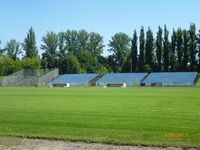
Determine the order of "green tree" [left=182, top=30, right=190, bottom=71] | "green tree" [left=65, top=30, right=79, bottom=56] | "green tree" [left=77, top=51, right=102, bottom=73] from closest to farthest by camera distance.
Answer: "green tree" [left=182, top=30, right=190, bottom=71]
"green tree" [left=77, top=51, right=102, bottom=73]
"green tree" [left=65, top=30, right=79, bottom=56]

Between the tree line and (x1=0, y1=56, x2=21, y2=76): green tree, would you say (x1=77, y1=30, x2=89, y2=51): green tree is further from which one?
(x1=0, y1=56, x2=21, y2=76): green tree

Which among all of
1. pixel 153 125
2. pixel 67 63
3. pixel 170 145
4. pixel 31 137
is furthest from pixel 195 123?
pixel 67 63

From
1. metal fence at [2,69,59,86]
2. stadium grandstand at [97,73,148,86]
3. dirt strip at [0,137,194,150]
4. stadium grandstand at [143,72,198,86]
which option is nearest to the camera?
dirt strip at [0,137,194,150]

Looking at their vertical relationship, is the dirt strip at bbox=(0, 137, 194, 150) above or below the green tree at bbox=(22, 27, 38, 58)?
below

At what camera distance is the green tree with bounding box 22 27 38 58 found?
136 m

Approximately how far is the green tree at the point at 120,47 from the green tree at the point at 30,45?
28326mm

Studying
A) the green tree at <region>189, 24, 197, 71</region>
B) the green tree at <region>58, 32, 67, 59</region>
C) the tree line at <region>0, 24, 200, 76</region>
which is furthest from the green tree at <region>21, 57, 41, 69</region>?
the green tree at <region>189, 24, 197, 71</region>

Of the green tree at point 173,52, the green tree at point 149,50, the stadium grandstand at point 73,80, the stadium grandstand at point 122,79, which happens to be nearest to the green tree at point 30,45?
the stadium grandstand at point 73,80

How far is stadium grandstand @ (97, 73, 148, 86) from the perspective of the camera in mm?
106062

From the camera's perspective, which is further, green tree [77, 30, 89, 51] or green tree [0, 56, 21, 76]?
green tree [77, 30, 89, 51]

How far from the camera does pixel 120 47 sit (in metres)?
150

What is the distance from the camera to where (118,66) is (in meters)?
147

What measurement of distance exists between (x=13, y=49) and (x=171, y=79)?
67.8 meters

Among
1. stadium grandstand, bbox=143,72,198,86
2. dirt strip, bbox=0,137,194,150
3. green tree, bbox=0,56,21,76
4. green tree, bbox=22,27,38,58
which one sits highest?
green tree, bbox=22,27,38,58
